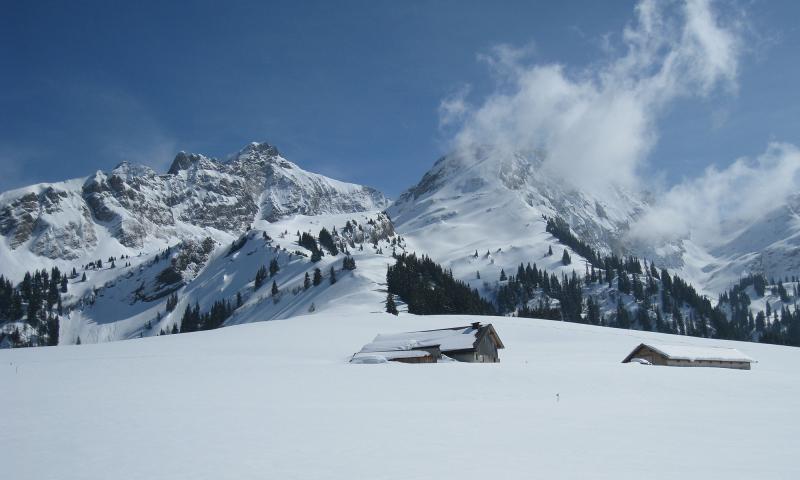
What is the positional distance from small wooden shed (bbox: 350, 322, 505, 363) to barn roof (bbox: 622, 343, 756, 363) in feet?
42.5

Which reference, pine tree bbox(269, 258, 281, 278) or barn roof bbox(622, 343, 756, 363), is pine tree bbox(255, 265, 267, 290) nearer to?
pine tree bbox(269, 258, 281, 278)

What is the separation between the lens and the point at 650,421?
22922 millimetres

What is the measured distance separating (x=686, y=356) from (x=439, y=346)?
24344 mm

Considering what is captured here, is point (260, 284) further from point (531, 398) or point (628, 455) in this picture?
point (628, 455)

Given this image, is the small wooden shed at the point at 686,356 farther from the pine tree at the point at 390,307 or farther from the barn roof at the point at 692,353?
the pine tree at the point at 390,307

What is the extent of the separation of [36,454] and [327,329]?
56.1 m

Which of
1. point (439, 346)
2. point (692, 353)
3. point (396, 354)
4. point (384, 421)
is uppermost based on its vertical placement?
point (439, 346)

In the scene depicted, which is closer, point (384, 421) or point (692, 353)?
point (384, 421)

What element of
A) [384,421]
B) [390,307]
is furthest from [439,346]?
[390,307]

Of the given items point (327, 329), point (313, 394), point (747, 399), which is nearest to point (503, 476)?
point (313, 394)

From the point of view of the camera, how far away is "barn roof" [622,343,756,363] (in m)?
57.3

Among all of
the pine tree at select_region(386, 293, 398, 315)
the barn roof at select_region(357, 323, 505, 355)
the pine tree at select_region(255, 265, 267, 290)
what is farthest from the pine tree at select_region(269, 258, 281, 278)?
the barn roof at select_region(357, 323, 505, 355)

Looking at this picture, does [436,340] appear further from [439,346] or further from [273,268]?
[273,268]

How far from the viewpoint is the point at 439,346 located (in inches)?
2126
